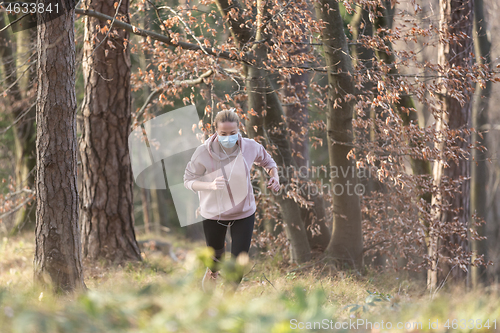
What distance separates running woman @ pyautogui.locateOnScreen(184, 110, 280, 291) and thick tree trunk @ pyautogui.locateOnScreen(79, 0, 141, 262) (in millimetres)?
3239

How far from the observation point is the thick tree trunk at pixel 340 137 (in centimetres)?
602

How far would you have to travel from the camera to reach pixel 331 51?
6.02 m

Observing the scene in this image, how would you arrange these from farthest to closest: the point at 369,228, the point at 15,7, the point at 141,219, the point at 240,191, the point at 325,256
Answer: the point at 141,219
the point at 369,228
the point at 325,256
the point at 15,7
the point at 240,191

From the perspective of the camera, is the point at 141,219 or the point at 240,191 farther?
the point at 141,219

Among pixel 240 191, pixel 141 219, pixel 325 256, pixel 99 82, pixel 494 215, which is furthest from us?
pixel 141 219

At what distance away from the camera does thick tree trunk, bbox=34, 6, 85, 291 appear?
4.07m

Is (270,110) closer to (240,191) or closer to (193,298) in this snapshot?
(240,191)

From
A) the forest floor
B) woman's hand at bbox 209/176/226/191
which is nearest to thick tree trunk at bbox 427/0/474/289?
the forest floor

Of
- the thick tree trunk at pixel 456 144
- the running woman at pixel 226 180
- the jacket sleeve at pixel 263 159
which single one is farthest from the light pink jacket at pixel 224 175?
the thick tree trunk at pixel 456 144

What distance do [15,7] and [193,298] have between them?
4969 millimetres

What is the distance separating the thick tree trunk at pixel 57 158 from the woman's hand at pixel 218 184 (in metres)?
1.55

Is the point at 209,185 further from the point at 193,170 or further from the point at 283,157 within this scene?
the point at 283,157

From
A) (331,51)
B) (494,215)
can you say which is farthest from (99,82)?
(494,215)

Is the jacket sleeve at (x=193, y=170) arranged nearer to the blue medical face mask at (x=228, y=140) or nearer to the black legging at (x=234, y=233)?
the blue medical face mask at (x=228, y=140)
